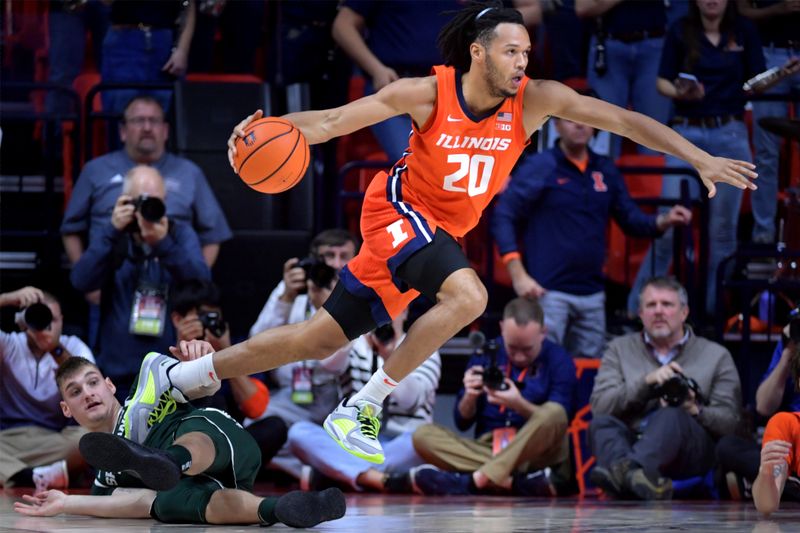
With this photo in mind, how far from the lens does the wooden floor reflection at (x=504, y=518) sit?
503cm

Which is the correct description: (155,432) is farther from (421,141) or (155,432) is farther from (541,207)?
(541,207)

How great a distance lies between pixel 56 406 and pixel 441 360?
2582mm

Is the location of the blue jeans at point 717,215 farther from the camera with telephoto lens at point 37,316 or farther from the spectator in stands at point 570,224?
the camera with telephoto lens at point 37,316

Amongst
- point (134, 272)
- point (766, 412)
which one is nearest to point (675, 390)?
point (766, 412)

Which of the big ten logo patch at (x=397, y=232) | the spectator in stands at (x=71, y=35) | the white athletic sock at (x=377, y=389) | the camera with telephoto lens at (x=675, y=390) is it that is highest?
the spectator in stands at (x=71, y=35)

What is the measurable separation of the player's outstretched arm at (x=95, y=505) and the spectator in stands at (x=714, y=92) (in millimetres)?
4720

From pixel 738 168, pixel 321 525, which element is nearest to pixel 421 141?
pixel 738 168

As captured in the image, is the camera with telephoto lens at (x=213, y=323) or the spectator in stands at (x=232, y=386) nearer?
the camera with telephoto lens at (x=213, y=323)

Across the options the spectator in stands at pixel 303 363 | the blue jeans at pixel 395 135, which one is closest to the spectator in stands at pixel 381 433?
the spectator in stands at pixel 303 363

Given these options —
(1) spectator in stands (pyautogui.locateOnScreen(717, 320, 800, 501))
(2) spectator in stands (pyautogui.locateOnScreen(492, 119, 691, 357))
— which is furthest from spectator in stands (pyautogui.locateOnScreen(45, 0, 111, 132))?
(1) spectator in stands (pyautogui.locateOnScreen(717, 320, 800, 501))

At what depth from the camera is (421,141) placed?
229 inches

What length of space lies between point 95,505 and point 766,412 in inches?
152

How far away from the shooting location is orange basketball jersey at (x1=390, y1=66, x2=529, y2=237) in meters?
5.71

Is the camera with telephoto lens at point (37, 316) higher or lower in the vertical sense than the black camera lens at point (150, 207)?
lower
